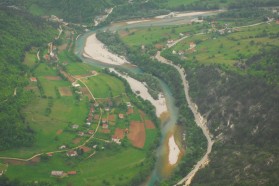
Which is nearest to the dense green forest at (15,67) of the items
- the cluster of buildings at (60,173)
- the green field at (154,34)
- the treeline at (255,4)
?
the cluster of buildings at (60,173)

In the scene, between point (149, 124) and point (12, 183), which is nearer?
point (12, 183)

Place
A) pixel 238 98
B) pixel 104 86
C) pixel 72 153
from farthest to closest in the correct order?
pixel 104 86 → pixel 238 98 → pixel 72 153

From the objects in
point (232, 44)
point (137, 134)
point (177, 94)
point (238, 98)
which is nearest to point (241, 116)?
point (238, 98)

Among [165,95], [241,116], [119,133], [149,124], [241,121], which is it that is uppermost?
[241,116]

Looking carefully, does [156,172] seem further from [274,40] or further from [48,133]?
[274,40]

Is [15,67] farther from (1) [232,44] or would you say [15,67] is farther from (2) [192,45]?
(1) [232,44]

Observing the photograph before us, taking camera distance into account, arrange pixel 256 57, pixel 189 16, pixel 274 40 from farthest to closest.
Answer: pixel 189 16
pixel 274 40
pixel 256 57

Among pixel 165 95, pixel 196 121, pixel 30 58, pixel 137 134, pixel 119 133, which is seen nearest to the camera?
pixel 119 133

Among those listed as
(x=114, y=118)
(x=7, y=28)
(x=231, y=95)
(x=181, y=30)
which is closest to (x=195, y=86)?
(x=231, y=95)
